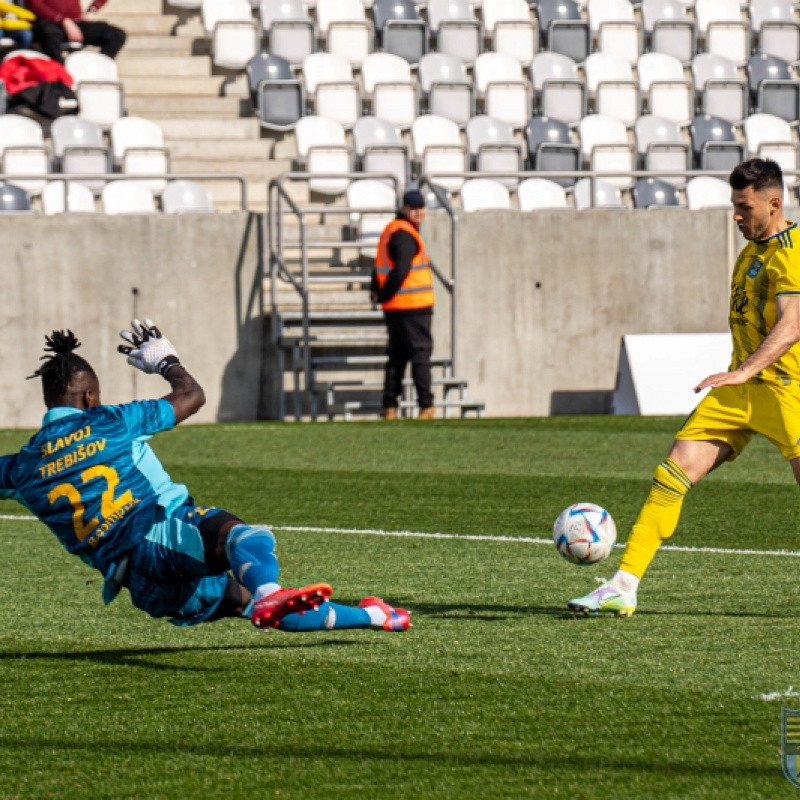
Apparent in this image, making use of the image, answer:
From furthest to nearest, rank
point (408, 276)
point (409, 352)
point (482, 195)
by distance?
point (482, 195), point (409, 352), point (408, 276)

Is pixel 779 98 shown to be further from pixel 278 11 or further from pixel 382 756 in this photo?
pixel 382 756

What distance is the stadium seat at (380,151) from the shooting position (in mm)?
19938

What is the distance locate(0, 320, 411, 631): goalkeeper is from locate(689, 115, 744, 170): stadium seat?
16.8 metres

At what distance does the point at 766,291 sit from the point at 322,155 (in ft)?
45.5

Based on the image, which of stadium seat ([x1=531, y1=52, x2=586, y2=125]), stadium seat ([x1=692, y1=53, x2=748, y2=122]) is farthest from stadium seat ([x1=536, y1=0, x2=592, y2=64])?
stadium seat ([x1=692, y1=53, x2=748, y2=122])

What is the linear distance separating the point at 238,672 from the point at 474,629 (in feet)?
3.59

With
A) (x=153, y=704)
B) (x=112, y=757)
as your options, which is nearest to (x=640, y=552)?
(x=153, y=704)

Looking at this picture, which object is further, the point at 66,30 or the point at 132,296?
the point at 66,30

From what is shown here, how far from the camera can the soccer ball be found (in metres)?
6.79

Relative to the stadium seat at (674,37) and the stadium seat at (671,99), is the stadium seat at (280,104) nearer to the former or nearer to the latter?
the stadium seat at (671,99)

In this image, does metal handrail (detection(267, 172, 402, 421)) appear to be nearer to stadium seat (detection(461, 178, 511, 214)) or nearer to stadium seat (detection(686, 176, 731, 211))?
stadium seat (detection(461, 178, 511, 214))

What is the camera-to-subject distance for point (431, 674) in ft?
17.9

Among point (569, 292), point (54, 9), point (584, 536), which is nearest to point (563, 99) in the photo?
point (569, 292)

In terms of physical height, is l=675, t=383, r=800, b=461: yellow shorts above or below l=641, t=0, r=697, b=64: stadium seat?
below
